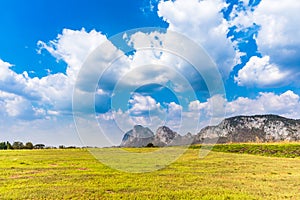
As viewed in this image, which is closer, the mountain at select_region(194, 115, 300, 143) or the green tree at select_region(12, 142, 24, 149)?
the green tree at select_region(12, 142, 24, 149)

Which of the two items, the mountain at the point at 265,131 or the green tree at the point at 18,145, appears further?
the mountain at the point at 265,131

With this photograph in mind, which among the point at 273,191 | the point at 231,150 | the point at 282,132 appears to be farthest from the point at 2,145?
the point at 282,132

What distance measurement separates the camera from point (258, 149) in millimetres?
57906

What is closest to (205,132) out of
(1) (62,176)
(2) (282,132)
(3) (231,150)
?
(2) (282,132)

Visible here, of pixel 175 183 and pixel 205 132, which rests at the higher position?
pixel 205 132

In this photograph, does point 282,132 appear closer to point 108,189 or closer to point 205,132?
point 205,132

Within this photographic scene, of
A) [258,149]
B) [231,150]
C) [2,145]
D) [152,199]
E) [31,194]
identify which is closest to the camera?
[152,199]

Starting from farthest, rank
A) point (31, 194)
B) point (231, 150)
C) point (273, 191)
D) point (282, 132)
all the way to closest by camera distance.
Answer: point (282, 132), point (231, 150), point (273, 191), point (31, 194)

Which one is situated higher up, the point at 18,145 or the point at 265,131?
the point at 265,131

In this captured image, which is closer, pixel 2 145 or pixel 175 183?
pixel 175 183

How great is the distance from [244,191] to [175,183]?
14.8 feet

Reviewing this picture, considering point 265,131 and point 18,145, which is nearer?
point 18,145

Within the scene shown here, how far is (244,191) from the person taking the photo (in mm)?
16234

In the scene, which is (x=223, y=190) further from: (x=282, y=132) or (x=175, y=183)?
(x=282, y=132)
